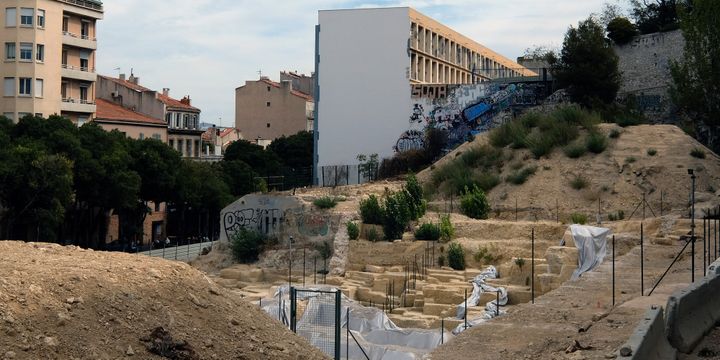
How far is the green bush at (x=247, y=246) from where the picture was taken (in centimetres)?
4097

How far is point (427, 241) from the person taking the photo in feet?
122

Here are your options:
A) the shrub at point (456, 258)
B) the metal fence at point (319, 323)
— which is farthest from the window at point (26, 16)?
the metal fence at point (319, 323)

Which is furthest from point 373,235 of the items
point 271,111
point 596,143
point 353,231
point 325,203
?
point 271,111

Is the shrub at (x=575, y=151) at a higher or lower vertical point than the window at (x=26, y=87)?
lower

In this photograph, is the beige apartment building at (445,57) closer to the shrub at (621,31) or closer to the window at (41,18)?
the shrub at (621,31)

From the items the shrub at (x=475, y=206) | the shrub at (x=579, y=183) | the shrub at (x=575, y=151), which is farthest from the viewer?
the shrub at (x=575, y=151)

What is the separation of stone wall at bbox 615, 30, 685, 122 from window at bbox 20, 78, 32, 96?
30453 mm

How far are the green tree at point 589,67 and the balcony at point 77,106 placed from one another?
86.4 feet

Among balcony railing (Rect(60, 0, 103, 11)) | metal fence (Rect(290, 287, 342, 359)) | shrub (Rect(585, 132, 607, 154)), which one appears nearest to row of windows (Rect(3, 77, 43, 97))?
balcony railing (Rect(60, 0, 103, 11))

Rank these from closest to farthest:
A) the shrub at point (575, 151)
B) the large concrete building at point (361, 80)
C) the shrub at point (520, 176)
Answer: the shrub at point (520, 176), the shrub at point (575, 151), the large concrete building at point (361, 80)

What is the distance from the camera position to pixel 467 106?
5609 cm

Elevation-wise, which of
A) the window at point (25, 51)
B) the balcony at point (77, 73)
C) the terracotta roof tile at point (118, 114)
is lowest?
the terracotta roof tile at point (118, 114)

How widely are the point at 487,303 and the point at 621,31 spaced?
30449 millimetres

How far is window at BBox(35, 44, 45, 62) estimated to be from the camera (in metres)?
57.4
